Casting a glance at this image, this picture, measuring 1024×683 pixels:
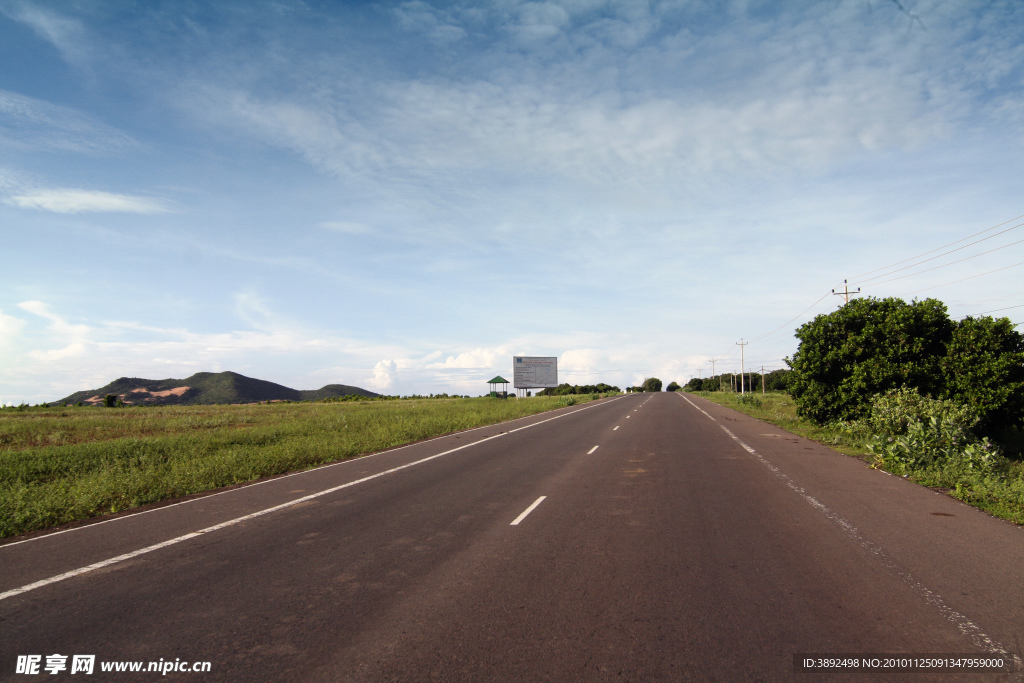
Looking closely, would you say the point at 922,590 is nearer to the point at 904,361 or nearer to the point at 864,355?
the point at 904,361

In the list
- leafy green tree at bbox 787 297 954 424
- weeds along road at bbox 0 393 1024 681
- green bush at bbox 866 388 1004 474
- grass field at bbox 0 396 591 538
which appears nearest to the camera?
weeds along road at bbox 0 393 1024 681

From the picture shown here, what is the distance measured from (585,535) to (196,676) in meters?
4.45

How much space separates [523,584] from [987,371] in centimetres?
1722

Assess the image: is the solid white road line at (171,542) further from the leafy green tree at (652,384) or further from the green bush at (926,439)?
the leafy green tree at (652,384)

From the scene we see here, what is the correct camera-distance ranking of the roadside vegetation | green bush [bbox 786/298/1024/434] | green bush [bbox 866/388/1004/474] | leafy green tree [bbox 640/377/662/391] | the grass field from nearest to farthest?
the grass field
the roadside vegetation
green bush [bbox 866/388/1004/474]
green bush [bbox 786/298/1024/434]
leafy green tree [bbox 640/377/662/391]

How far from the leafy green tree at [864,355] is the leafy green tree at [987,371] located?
69cm

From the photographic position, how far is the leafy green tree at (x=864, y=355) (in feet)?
57.9

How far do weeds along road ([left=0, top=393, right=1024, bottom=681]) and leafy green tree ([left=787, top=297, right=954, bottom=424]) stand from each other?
10.4 m

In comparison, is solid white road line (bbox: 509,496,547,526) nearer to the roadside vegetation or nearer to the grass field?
the grass field

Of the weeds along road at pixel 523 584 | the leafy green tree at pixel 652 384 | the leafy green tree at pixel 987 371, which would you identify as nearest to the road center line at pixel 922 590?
the weeds along road at pixel 523 584

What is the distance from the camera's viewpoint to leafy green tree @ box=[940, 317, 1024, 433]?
48.8 ft

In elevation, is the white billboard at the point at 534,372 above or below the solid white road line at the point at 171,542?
above

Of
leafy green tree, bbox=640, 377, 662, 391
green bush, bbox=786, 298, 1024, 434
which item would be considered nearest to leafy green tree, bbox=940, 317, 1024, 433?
green bush, bbox=786, 298, 1024, 434

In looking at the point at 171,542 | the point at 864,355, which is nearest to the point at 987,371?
the point at 864,355
